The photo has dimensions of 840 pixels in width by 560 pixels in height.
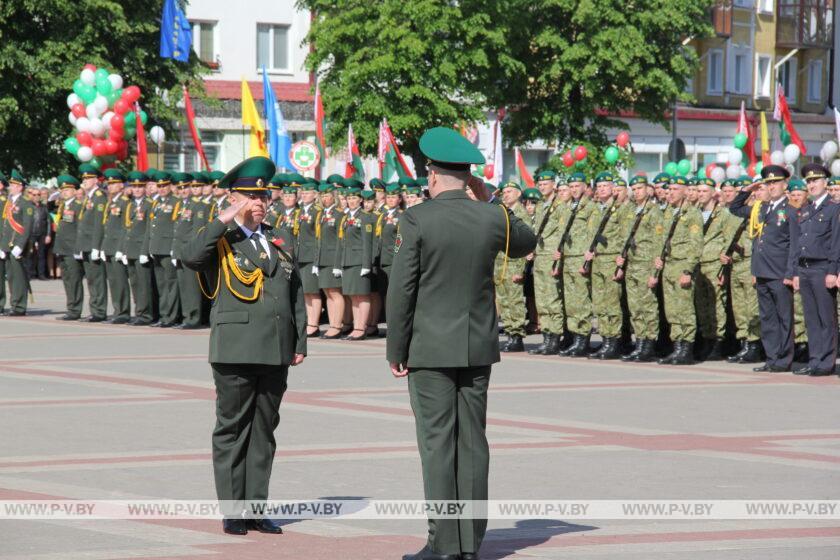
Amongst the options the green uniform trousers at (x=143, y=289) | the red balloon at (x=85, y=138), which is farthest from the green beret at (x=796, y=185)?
the red balloon at (x=85, y=138)

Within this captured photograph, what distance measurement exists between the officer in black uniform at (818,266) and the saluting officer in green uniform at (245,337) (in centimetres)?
900

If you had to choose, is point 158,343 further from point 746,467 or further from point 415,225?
point 415,225

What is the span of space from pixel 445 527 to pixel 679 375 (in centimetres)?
927

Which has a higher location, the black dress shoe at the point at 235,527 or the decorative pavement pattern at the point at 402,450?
the black dress shoe at the point at 235,527

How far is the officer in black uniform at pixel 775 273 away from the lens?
53.6 ft

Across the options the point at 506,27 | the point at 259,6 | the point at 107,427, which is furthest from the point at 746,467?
the point at 259,6

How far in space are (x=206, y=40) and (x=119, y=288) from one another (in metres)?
27.9

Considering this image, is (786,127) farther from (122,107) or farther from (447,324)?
(447,324)

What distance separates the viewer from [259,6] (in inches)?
1949

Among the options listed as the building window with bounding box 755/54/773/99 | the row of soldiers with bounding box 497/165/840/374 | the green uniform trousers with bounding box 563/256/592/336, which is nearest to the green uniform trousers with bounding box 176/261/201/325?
the row of soldiers with bounding box 497/165/840/374

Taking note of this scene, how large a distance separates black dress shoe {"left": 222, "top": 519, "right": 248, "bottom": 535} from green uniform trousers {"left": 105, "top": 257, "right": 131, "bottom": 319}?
14.8 metres

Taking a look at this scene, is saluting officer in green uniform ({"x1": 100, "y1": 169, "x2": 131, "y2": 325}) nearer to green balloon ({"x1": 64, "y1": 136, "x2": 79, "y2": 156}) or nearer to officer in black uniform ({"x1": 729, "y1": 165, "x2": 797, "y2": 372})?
officer in black uniform ({"x1": 729, "y1": 165, "x2": 797, "y2": 372})

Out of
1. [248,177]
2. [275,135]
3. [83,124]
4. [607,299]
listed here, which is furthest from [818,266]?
[83,124]

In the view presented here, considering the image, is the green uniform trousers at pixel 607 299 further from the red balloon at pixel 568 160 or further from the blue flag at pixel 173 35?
the blue flag at pixel 173 35
